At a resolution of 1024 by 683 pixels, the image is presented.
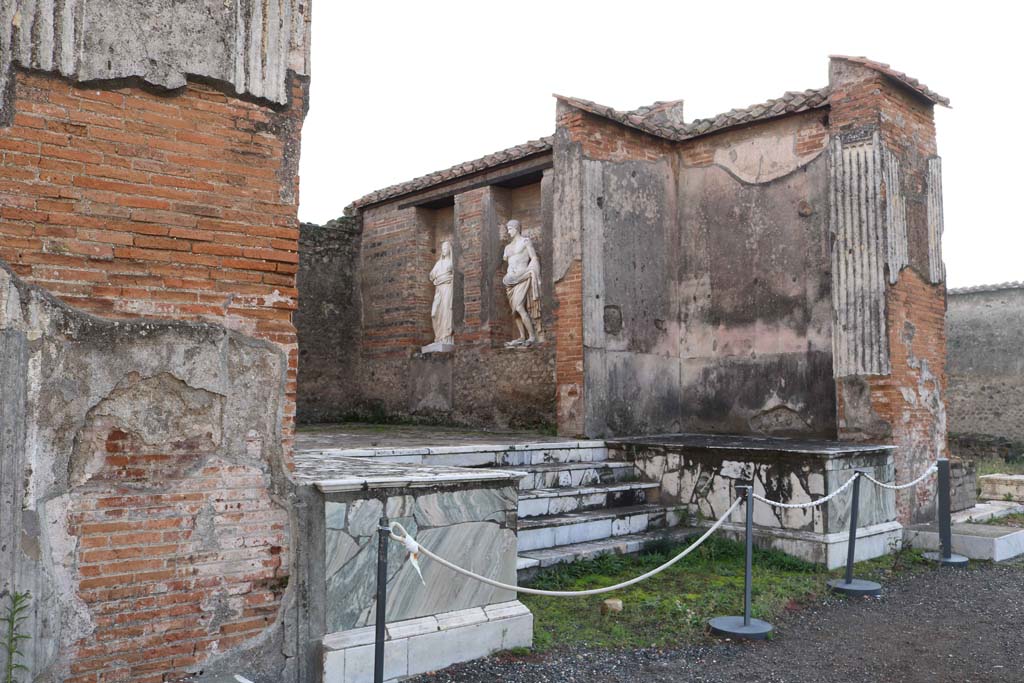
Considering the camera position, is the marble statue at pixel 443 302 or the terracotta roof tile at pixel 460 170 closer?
the terracotta roof tile at pixel 460 170

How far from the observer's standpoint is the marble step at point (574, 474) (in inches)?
265

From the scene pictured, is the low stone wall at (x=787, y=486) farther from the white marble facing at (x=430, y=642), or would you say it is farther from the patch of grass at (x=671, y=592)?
the white marble facing at (x=430, y=642)

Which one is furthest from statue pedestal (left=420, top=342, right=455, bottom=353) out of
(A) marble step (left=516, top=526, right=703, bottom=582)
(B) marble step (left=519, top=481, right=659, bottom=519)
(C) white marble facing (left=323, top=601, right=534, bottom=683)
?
(C) white marble facing (left=323, top=601, right=534, bottom=683)

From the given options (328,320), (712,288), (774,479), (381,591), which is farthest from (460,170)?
(381,591)

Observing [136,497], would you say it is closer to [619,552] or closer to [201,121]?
[201,121]

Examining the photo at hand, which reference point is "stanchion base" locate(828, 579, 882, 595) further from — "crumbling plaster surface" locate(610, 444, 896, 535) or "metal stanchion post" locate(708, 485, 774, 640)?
"metal stanchion post" locate(708, 485, 774, 640)

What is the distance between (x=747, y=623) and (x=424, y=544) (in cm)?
204

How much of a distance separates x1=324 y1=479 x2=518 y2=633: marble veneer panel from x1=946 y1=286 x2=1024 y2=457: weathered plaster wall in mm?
14818

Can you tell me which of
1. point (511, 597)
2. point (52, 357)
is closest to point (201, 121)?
point (52, 357)

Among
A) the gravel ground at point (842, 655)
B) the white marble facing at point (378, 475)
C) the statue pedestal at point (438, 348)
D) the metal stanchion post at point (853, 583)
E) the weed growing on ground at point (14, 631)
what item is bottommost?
the gravel ground at point (842, 655)

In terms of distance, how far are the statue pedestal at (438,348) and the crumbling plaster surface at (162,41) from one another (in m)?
7.14

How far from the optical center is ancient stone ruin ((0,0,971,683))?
3434mm

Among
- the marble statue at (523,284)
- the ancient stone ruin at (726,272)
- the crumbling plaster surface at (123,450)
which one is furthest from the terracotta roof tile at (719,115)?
the crumbling plaster surface at (123,450)

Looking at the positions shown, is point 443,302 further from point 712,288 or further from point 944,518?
point 944,518
